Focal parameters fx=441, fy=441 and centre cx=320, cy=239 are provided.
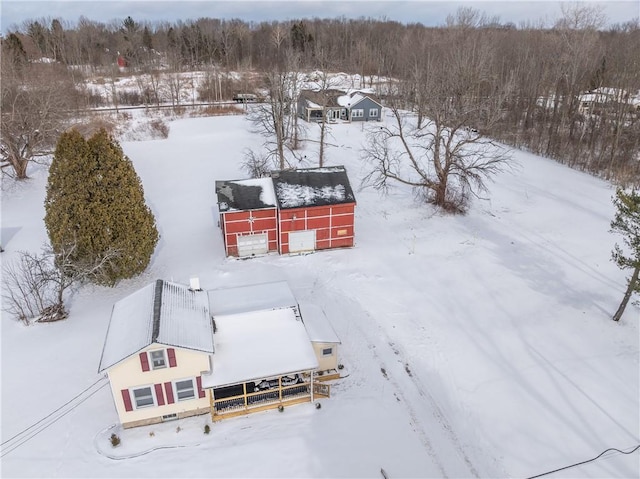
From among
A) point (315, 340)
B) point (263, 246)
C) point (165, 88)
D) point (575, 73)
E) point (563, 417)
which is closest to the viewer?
point (563, 417)

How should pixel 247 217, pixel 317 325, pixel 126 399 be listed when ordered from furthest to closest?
pixel 247 217
pixel 317 325
pixel 126 399

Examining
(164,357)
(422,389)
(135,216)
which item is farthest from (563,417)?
(135,216)

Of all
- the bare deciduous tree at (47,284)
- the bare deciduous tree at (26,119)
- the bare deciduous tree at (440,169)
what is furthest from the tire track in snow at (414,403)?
the bare deciduous tree at (26,119)

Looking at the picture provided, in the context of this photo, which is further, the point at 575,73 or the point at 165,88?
the point at 165,88

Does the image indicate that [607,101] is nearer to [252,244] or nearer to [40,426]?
[252,244]

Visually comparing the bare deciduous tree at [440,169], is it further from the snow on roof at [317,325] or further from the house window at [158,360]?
the house window at [158,360]

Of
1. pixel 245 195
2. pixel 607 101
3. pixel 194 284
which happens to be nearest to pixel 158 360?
pixel 194 284

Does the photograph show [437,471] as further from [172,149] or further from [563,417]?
→ [172,149]
